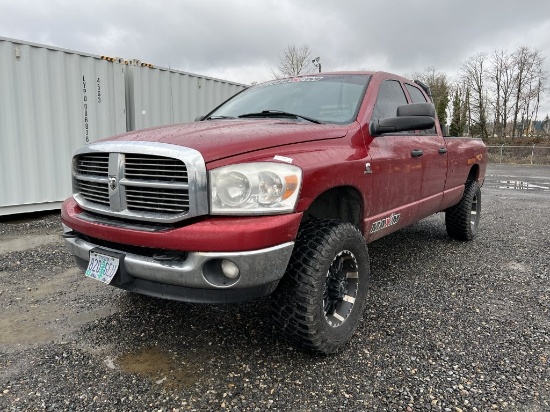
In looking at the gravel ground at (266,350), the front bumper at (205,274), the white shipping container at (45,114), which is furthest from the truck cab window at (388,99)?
the white shipping container at (45,114)

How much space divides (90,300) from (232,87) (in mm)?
7323

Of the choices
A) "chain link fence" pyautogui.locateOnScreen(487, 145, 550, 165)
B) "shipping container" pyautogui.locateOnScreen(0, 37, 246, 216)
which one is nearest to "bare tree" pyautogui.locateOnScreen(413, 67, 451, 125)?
"chain link fence" pyautogui.locateOnScreen(487, 145, 550, 165)

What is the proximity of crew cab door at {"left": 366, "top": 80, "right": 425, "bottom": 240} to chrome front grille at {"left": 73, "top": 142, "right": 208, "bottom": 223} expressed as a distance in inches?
55.1

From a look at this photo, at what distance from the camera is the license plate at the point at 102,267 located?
228 centimetres

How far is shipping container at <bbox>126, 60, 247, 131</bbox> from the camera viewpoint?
775 cm

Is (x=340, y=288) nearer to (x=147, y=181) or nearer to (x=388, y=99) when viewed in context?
(x=147, y=181)

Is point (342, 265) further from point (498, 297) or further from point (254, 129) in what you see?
point (498, 297)

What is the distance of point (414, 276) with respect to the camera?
4.05 meters

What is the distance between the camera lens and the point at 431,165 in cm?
398

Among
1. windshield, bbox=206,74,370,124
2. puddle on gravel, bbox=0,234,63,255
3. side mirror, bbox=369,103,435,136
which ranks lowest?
puddle on gravel, bbox=0,234,63,255

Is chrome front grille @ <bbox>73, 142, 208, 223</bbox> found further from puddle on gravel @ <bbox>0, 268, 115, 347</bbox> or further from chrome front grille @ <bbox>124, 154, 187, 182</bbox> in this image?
puddle on gravel @ <bbox>0, 268, 115, 347</bbox>

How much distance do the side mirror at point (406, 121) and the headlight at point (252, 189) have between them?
3.63 ft

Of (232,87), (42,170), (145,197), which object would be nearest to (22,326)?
(145,197)

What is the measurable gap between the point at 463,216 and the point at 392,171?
8.24ft
